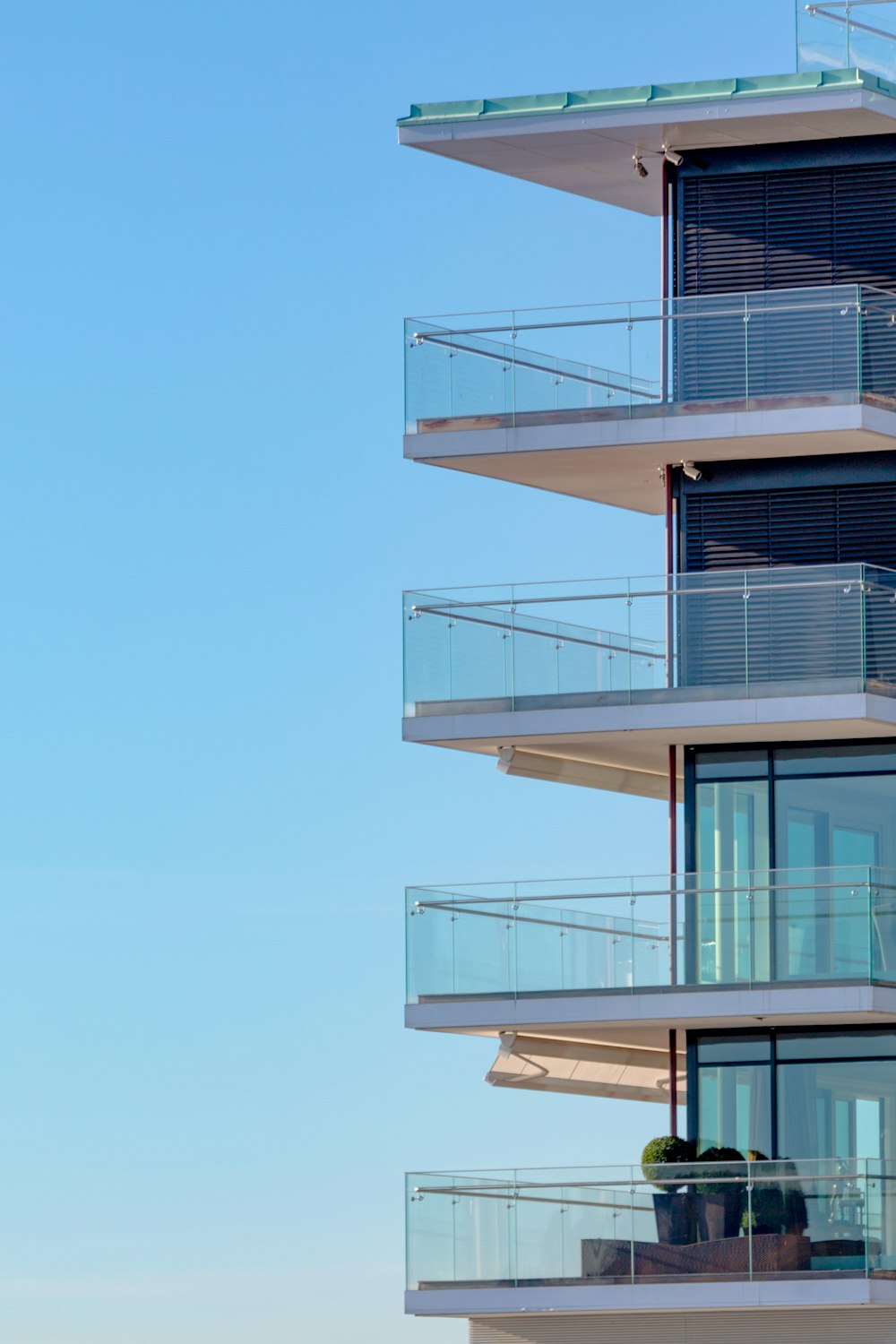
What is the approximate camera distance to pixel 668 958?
1378 inches

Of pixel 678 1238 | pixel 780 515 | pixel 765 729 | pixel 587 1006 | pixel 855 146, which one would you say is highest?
pixel 855 146

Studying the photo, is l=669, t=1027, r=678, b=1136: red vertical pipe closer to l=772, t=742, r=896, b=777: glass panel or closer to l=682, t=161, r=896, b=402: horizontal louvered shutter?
l=772, t=742, r=896, b=777: glass panel

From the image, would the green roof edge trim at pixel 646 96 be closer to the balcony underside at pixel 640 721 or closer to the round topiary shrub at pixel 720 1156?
the balcony underside at pixel 640 721

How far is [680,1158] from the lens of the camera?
112 feet

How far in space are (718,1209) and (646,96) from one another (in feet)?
40.8

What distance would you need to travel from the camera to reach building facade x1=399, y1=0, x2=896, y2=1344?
109 ft

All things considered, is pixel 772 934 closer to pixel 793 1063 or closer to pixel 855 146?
pixel 793 1063

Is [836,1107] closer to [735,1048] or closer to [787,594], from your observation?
[735,1048]

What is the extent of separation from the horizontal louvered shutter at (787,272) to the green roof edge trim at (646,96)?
1.18 metres

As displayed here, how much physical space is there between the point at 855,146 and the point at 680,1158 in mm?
11538

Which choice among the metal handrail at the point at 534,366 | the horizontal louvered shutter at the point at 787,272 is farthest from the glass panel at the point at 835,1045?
the metal handrail at the point at 534,366

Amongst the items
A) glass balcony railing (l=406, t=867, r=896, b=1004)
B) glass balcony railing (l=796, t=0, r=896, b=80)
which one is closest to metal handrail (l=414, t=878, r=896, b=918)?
glass balcony railing (l=406, t=867, r=896, b=1004)

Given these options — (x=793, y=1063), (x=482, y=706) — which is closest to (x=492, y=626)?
(x=482, y=706)

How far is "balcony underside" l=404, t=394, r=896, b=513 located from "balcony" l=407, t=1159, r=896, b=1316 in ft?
26.6
